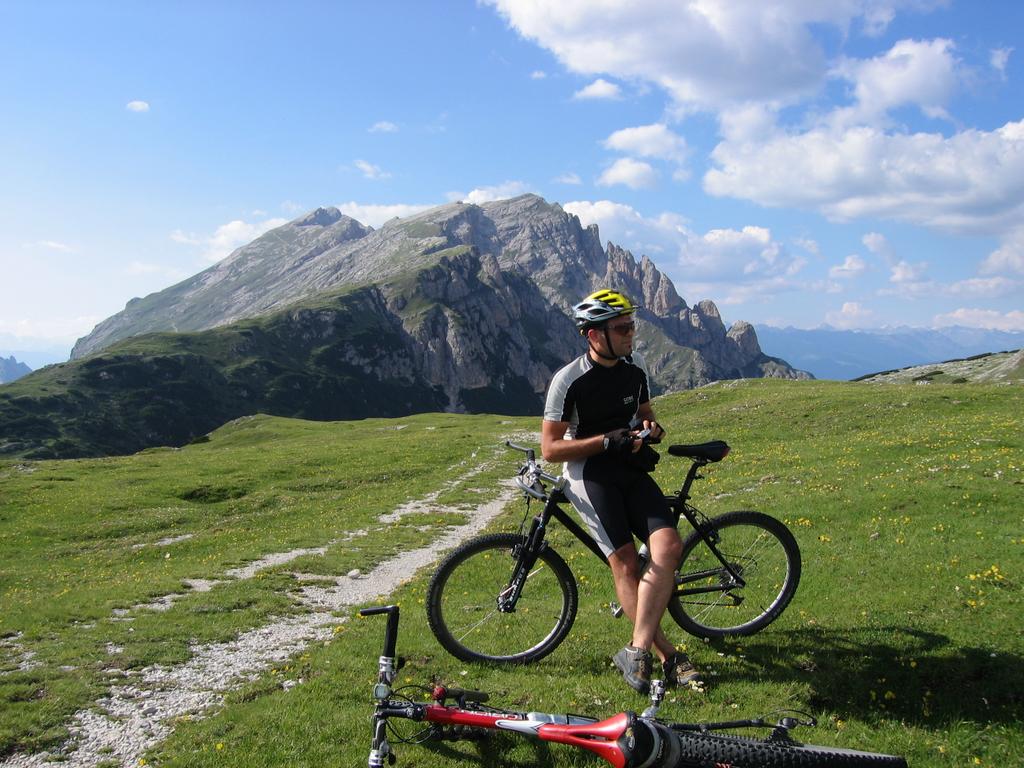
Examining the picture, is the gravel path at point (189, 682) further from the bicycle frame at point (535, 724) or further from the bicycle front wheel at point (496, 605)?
the bicycle frame at point (535, 724)

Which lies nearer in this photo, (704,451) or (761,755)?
(761,755)

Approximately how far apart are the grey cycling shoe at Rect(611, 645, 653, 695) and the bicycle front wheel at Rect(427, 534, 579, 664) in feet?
4.92

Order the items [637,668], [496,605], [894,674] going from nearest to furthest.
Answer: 1. [637,668]
2. [894,674]
3. [496,605]

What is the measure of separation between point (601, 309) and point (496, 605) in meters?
4.45

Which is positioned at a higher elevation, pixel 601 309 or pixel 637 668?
pixel 601 309

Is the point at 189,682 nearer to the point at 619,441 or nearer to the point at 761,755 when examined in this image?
the point at 619,441

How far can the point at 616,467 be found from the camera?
8.32m

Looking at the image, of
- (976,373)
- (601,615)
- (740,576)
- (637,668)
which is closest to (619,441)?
(637,668)

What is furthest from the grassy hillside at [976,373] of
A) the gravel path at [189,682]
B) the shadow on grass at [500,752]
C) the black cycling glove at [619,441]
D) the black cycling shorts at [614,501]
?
the shadow on grass at [500,752]

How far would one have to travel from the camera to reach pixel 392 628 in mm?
6633

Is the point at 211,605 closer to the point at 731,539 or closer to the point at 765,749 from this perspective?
the point at 731,539

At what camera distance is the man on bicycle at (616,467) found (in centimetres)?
777

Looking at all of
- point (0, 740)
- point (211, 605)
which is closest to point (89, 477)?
point (211, 605)

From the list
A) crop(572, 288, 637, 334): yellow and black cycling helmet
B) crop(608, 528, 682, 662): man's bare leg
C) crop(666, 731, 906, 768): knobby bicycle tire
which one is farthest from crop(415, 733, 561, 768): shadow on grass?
crop(572, 288, 637, 334): yellow and black cycling helmet
